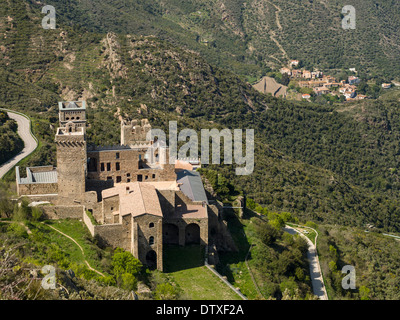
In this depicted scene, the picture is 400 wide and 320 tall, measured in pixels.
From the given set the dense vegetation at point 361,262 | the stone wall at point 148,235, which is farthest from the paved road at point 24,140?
the dense vegetation at point 361,262

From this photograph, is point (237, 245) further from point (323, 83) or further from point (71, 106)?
point (323, 83)

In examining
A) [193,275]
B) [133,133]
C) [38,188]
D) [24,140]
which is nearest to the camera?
[193,275]

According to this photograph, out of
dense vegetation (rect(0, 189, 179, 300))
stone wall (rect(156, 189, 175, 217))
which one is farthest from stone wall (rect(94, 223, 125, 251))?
stone wall (rect(156, 189, 175, 217))

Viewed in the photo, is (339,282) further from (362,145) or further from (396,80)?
(396,80)

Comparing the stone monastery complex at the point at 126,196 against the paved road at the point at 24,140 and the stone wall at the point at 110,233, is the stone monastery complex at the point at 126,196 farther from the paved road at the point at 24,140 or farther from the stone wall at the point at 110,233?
the paved road at the point at 24,140

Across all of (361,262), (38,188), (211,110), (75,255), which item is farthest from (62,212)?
(211,110)
